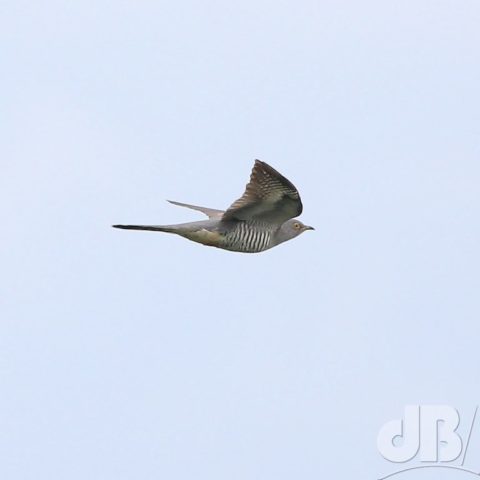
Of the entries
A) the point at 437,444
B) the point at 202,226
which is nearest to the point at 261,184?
the point at 202,226

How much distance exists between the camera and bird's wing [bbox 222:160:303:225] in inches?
643

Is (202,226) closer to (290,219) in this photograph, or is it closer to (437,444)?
(290,219)

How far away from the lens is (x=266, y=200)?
16.8m

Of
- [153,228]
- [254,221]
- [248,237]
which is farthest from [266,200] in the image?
[153,228]

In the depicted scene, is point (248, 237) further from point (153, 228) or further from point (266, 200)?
point (153, 228)

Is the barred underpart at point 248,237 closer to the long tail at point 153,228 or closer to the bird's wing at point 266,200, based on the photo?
the bird's wing at point 266,200

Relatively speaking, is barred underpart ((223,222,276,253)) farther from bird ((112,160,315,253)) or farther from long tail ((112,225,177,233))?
long tail ((112,225,177,233))

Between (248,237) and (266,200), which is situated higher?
(266,200)

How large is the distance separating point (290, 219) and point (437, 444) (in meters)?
2.86

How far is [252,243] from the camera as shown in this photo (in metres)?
17.4

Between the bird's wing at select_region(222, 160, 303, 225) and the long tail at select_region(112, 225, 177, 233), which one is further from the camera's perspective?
the long tail at select_region(112, 225, 177, 233)

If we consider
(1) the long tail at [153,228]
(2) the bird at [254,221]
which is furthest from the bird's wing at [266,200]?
(1) the long tail at [153,228]

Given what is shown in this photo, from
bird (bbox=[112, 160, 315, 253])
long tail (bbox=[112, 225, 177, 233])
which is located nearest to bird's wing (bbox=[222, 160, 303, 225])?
bird (bbox=[112, 160, 315, 253])

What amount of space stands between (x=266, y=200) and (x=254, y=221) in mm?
553
